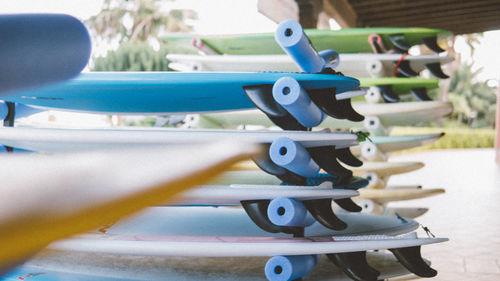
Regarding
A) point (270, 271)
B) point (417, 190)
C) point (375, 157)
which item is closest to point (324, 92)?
point (270, 271)

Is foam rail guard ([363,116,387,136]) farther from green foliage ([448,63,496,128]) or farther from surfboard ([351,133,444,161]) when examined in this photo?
green foliage ([448,63,496,128])

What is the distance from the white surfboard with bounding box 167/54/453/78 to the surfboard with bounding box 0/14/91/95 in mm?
2545

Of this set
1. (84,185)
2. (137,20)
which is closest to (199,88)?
(84,185)

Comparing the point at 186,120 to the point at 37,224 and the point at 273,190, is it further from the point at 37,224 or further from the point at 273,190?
the point at 37,224

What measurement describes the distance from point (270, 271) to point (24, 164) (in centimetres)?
123

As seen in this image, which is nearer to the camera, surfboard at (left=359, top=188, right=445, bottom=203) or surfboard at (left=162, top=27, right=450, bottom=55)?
surfboard at (left=359, top=188, right=445, bottom=203)

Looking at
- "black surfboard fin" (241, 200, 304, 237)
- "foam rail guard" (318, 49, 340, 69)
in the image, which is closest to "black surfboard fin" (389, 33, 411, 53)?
"foam rail guard" (318, 49, 340, 69)

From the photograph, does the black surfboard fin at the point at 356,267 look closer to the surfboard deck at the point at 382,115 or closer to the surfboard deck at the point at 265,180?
the surfboard deck at the point at 265,180

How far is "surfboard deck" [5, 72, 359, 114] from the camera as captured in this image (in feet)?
4.96

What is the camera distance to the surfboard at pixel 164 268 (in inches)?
63.3

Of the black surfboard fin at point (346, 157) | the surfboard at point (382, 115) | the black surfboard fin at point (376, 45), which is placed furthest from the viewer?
the black surfboard fin at point (376, 45)

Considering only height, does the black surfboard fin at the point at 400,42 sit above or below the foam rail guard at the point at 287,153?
above

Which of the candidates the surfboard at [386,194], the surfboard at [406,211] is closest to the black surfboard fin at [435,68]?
the surfboard at [386,194]

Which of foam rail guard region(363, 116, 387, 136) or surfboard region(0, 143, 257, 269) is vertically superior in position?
foam rail guard region(363, 116, 387, 136)
